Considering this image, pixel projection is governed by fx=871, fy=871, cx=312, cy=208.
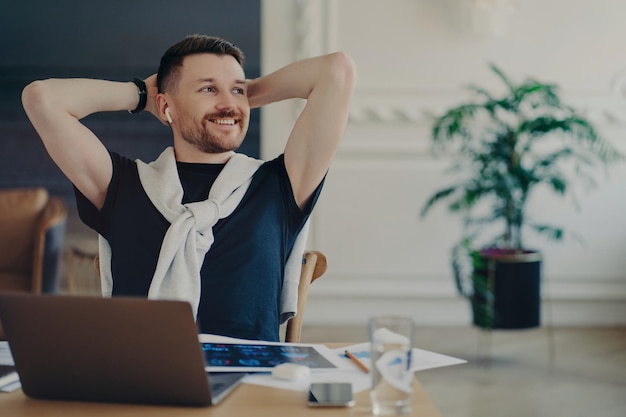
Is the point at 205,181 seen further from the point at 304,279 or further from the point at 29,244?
the point at 29,244

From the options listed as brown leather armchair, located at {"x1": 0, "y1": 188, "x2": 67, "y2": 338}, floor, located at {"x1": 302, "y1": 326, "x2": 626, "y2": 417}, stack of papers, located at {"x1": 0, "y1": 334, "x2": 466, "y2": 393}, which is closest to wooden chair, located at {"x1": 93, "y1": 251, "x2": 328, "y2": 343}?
stack of papers, located at {"x1": 0, "y1": 334, "x2": 466, "y2": 393}

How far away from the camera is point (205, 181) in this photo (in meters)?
1.83

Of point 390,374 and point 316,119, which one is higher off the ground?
point 316,119

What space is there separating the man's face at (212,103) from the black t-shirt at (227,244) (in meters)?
0.08

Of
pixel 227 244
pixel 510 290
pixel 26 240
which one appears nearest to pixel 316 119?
pixel 227 244

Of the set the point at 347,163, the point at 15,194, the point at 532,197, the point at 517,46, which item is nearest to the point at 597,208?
the point at 532,197

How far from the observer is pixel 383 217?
14.7 feet

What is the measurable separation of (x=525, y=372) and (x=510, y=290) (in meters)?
0.39

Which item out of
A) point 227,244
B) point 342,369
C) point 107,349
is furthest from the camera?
point 227,244

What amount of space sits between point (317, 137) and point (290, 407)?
0.86 m

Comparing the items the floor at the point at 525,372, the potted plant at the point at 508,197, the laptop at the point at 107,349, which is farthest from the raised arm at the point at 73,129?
the potted plant at the point at 508,197

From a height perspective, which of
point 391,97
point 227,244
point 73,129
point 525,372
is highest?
point 391,97

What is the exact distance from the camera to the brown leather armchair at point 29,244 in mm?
4137

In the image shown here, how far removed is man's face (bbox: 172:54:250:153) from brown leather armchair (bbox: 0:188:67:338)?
8.19ft
